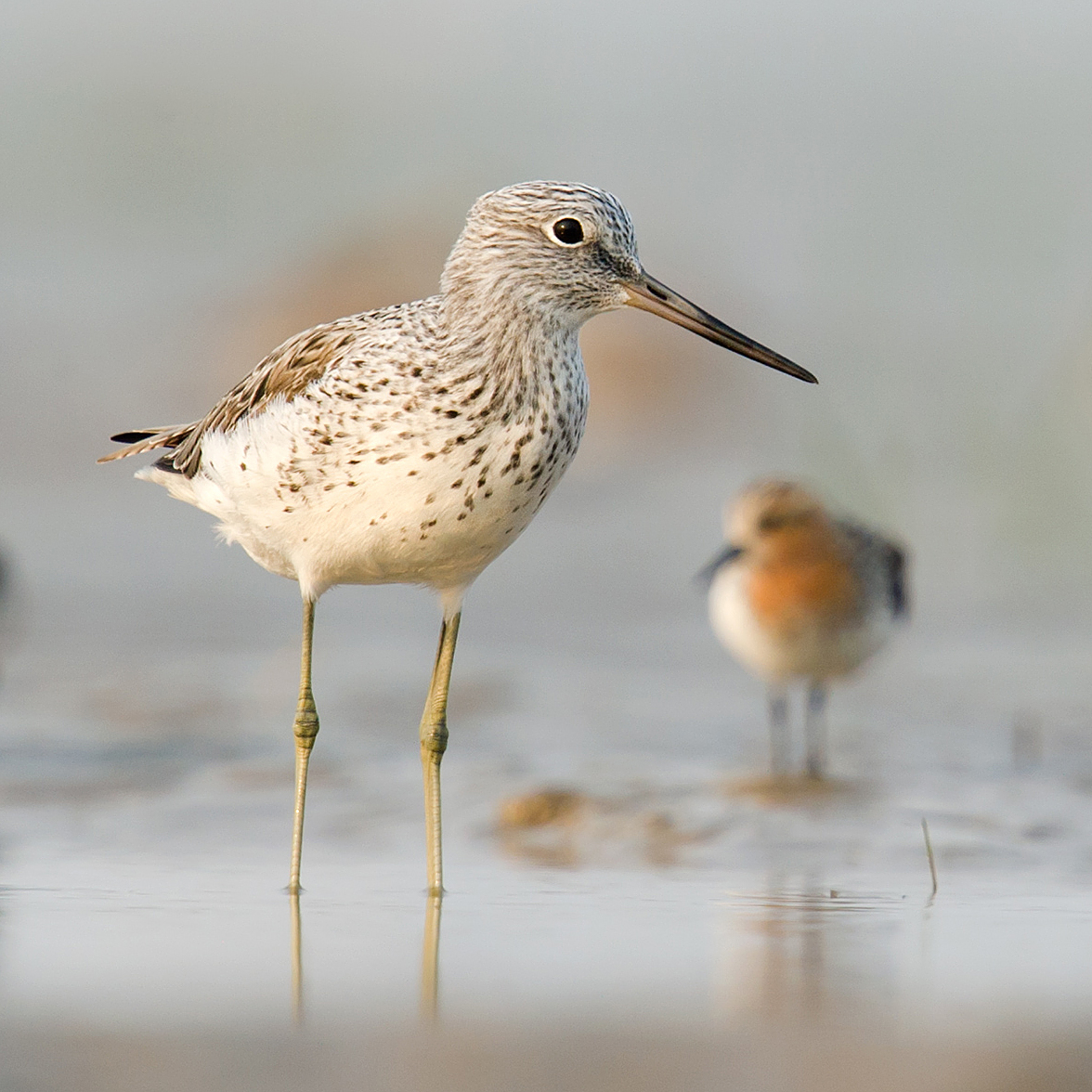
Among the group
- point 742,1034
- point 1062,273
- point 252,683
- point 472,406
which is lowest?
point 742,1034

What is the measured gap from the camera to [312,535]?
6.19 meters

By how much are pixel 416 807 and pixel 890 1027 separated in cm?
310

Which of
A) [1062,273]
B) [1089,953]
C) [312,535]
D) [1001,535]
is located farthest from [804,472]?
[1089,953]

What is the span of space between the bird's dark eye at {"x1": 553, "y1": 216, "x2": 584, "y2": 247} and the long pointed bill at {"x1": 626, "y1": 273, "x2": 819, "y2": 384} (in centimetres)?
22

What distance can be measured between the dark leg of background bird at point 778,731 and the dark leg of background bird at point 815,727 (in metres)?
0.10

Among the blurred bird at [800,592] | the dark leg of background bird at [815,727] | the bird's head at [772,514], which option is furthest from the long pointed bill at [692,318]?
the bird's head at [772,514]

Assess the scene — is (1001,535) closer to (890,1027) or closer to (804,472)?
(804,472)

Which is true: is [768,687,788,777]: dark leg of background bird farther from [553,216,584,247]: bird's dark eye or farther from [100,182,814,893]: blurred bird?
[553,216,584,247]: bird's dark eye

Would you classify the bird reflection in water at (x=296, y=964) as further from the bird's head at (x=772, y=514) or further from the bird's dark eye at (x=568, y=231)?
the bird's head at (x=772, y=514)

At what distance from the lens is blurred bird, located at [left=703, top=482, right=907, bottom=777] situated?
9500mm

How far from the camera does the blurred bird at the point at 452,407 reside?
233 inches

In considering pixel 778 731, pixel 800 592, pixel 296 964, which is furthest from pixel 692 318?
pixel 800 592

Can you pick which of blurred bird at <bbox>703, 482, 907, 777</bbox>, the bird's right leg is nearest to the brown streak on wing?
the bird's right leg

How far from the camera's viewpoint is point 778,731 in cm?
884
